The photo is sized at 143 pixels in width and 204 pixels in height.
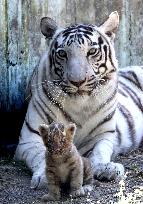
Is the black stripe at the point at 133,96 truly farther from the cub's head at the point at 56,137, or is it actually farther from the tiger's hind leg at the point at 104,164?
the cub's head at the point at 56,137

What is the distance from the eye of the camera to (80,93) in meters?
6.70

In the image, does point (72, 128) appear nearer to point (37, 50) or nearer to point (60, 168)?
point (60, 168)

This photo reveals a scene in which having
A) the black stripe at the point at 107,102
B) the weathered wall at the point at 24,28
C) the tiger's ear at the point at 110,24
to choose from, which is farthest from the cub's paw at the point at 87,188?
the weathered wall at the point at 24,28

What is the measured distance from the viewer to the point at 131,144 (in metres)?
7.59

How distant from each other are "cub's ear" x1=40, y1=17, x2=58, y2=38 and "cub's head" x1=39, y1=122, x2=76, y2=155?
2.00 m

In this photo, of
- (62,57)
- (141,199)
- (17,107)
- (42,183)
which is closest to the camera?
(141,199)

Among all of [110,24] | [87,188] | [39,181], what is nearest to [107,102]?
[110,24]

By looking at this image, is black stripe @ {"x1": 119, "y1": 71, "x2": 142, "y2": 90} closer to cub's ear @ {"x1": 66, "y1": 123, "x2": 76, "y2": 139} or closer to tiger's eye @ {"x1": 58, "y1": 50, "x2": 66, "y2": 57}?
tiger's eye @ {"x1": 58, "y1": 50, "x2": 66, "y2": 57}

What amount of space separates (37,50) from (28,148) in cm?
159

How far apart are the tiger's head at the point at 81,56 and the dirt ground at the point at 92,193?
73 cm

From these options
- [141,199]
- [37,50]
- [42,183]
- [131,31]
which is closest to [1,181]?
[42,183]

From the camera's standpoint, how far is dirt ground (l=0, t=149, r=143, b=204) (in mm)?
5434

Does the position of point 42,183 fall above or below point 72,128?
below

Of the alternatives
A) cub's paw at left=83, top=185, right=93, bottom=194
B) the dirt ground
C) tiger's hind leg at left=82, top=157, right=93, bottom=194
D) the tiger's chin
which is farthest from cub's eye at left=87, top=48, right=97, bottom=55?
cub's paw at left=83, top=185, right=93, bottom=194
